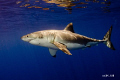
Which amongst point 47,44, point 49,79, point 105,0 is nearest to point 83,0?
point 105,0

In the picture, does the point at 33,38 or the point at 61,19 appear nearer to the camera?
the point at 33,38

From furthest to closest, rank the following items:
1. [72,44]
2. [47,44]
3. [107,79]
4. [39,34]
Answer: [107,79], [72,44], [47,44], [39,34]

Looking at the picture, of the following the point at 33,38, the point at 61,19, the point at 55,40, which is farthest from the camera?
the point at 61,19

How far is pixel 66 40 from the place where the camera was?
229 inches

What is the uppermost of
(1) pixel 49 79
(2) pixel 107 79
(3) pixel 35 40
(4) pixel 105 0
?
(4) pixel 105 0

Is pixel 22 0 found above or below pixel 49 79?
above

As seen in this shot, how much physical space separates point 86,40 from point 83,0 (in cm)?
884

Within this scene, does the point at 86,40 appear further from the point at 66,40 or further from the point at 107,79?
the point at 107,79

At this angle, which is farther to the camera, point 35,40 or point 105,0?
point 105,0

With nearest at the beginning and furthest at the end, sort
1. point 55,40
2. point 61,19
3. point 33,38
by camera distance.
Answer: point 33,38 < point 55,40 < point 61,19

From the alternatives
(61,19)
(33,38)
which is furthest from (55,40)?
(61,19)

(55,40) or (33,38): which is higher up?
(33,38)

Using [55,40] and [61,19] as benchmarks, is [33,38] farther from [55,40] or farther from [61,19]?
[61,19]

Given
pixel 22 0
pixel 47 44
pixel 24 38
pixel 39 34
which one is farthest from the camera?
pixel 22 0
